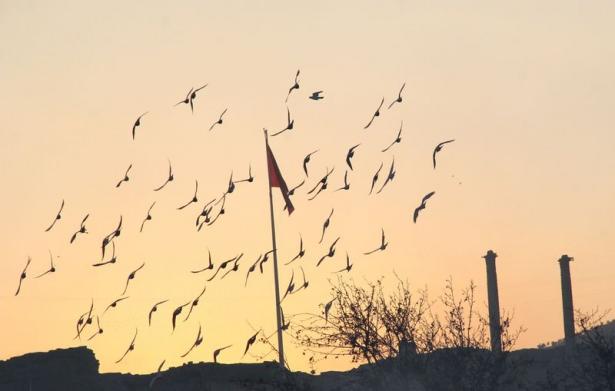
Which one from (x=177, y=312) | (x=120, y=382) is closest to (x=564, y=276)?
(x=120, y=382)

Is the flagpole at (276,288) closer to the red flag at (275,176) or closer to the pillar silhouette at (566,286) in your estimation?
the red flag at (275,176)

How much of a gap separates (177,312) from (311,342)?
40.3 ft

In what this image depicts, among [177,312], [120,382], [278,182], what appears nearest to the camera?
[177,312]

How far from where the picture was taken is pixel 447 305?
156 ft

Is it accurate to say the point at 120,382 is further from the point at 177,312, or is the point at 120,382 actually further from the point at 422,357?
the point at 177,312

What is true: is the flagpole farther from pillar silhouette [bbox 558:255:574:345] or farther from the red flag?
pillar silhouette [bbox 558:255:574:345]

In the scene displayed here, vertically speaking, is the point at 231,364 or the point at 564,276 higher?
the point at 564,276

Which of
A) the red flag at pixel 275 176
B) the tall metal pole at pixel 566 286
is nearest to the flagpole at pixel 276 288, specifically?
the red flag at pixel 275 176

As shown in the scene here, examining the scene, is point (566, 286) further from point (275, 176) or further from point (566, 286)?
point (275, 176)

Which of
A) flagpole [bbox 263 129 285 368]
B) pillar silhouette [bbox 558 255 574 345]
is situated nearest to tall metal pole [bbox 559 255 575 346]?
pillar silhouette [bbox 558 255 574 345]

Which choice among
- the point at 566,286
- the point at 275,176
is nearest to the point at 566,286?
the point at 566,286

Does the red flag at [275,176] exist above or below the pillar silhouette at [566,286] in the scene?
above

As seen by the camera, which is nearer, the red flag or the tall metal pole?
the red flag

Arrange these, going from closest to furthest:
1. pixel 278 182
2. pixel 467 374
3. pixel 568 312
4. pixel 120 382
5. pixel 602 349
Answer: pixel 602 349
pixel 467 374
pixel 278 182
pixel 120 382
pixel 568 312
